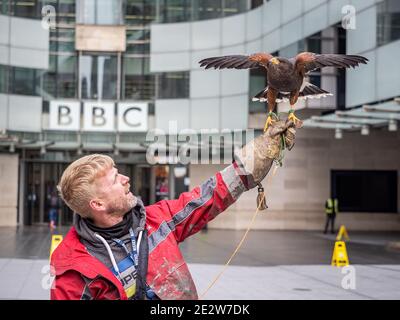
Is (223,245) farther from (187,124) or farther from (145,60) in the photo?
(145,60)

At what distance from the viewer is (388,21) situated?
22375 mm

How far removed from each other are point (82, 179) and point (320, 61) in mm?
1516

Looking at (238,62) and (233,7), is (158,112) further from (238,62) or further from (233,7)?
(238,62)

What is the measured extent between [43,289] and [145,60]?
84.8 ft

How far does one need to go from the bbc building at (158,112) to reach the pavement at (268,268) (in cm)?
504

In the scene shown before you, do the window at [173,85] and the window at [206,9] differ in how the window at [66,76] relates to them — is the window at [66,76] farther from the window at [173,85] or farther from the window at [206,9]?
the window at [206,9]

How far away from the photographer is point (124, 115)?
36.6 meters

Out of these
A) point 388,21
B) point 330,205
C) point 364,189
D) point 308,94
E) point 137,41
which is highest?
point 137,41

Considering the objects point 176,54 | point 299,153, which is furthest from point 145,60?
point 299,153

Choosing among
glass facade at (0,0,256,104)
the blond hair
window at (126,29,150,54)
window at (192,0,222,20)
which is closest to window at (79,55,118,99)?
glass facade at (0,0,256,104)

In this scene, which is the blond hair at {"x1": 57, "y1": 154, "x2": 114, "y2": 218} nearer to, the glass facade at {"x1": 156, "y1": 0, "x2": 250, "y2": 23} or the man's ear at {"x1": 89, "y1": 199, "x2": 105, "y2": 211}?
the man's ear at {"x1": 89, "y1": 199, "x2": 105, "y2": 211}

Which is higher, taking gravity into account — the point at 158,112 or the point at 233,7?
the point at 233,7

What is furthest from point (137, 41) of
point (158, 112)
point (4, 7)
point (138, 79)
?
point (4, 7)

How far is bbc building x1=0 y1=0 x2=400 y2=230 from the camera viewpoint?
33.8m
